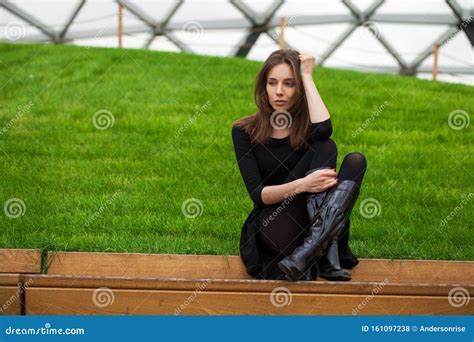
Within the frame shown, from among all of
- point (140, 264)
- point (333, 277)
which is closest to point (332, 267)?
point (333, 277)

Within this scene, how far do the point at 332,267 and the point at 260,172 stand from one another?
0.47 meters

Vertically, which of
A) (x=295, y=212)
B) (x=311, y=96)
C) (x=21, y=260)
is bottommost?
(x=295, y=212)

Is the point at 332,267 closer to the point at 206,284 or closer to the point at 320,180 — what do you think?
the point at 320,180

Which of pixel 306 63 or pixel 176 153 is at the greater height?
pixel 176 153

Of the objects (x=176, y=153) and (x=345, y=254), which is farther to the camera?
(x=176, y=153)

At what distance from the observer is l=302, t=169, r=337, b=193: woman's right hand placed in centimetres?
288

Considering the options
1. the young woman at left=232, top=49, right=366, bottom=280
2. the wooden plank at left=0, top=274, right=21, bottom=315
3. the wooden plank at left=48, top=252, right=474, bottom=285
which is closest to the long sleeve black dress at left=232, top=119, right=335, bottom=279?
the young woman at left=232, top=49, right=366, bottom=280

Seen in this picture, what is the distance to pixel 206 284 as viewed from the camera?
2756 millimetres

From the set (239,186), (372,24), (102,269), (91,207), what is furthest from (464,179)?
(372,24)

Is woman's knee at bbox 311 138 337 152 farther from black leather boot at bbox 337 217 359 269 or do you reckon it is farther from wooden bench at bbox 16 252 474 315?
wooden bench at bbox 16 252 474 315

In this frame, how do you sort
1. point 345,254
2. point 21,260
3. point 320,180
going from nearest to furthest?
point 320,180 < point 345,254 < point 21,260

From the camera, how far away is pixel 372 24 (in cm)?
1366

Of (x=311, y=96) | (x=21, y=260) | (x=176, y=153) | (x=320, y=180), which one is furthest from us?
(x=176, y=153)

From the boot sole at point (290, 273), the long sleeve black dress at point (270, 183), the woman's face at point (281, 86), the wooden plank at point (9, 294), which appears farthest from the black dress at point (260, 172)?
the wooden plank at point (9, 294)
